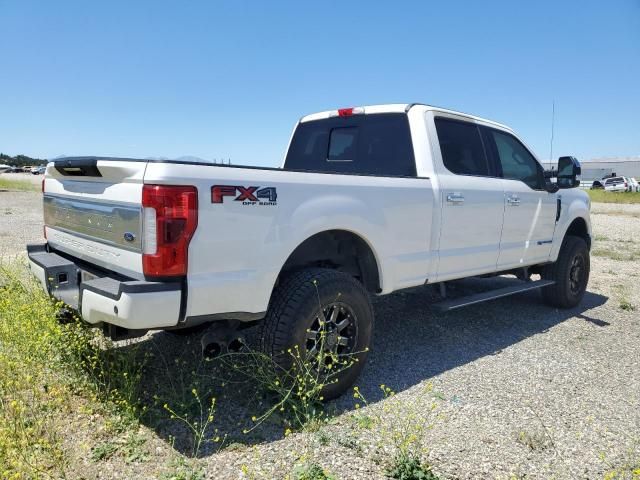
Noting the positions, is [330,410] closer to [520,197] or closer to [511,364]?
[511,364]

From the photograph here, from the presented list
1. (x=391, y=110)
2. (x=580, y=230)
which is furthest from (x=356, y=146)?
(x=580, y=230)

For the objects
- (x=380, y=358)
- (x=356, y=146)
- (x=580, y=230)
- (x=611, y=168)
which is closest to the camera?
(x=380, y=358)

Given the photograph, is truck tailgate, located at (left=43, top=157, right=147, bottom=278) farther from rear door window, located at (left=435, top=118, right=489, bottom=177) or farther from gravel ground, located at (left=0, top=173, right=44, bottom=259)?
gravel ground, located at (left=0, top=173, right=44, bottom=259)

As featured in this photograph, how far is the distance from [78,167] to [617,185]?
153 feet

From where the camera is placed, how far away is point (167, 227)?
95.0 inches

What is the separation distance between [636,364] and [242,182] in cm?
377

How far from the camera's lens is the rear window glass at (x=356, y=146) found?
13.7 ft

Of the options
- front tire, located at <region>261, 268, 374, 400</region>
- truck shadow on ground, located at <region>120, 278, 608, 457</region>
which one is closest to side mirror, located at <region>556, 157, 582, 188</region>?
truck shadow on ground, located at <region>120, 278, 608, 457</region>

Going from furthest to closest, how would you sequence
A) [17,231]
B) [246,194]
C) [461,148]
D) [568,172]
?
[17,231] < [568,172] < [461,148] < [246,194]

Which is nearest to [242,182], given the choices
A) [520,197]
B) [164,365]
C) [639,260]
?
[164,365]

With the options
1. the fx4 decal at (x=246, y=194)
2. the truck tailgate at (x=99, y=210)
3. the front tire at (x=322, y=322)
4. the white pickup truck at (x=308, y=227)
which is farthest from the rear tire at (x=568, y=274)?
the truck tailgate at (x=99, y=210)

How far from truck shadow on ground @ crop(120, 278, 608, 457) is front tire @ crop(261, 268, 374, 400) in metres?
0.31

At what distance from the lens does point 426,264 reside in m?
3.80

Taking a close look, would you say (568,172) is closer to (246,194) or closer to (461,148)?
(461,148)
